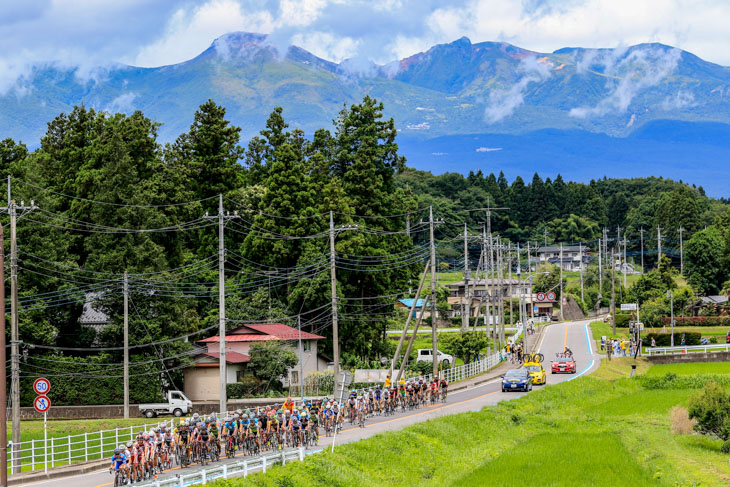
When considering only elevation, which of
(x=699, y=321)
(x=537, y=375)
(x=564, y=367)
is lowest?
(x=564, y=367)

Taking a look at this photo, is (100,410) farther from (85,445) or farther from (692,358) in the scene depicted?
(692,358)

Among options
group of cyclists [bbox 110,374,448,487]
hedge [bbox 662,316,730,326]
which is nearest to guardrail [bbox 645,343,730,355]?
hedge [bbox 662,316,730,326]

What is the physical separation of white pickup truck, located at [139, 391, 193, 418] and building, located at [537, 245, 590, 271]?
118679 millimetres

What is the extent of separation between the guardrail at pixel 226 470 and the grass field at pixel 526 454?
0.51m

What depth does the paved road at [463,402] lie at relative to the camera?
29.5 metres

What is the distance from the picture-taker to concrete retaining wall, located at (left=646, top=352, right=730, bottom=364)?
254ft

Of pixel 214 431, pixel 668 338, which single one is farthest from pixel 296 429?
pixel 668 338

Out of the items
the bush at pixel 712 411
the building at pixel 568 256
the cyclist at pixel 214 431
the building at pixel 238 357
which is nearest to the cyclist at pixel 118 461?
the cyclist at pixel 214 431

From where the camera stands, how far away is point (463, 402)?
4981 centimetres

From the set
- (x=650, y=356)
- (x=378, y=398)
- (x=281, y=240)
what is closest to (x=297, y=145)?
(x=281, y=240)

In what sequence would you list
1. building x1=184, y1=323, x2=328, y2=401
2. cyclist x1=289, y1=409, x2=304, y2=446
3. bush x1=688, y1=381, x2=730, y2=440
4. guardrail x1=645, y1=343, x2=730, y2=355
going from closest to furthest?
cyclist x1=289, y1=409, x2=304, y2=446 < bush x1=688, y1=381, x2=730, y2=440 < building x1=184, y1=323, x2=328, y2=401 < guardrail x1=645, y1=343, x2=730, y2=355

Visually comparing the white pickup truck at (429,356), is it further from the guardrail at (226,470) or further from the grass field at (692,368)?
the guardrail at (226,470)

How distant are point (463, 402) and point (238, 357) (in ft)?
58.0

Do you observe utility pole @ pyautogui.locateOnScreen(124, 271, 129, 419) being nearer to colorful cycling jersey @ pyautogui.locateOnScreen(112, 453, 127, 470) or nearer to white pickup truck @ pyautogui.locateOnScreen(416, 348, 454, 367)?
colorful cycling jersey @ pyautogui.locateOnScreen(112, 453, 127, 470)
